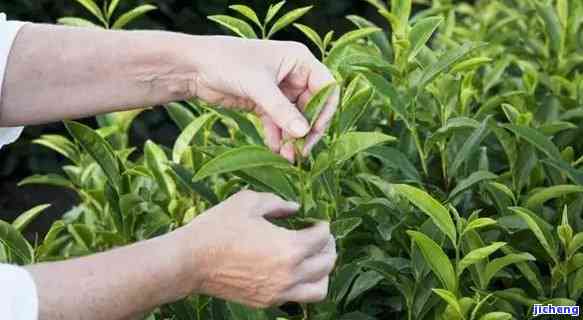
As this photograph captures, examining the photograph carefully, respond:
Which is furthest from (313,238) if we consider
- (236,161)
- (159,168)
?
(159,168)

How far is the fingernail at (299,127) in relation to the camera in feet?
6.15

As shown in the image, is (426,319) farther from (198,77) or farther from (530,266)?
(198,77)

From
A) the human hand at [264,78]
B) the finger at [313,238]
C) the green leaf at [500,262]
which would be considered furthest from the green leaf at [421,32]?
the finger at [313,238]

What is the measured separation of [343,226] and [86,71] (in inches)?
22.2

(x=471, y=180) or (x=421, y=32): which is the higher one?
(x=421, y=32)

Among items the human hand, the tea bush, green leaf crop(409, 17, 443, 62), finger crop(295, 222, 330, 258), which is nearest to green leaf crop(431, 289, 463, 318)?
the tea bush

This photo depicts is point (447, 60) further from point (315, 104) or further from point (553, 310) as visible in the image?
point (553, 310)

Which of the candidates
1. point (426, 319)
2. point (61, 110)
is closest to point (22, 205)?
point (61, 110)

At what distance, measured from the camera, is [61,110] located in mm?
2166

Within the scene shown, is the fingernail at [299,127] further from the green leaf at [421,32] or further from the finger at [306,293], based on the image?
the green leaf at [421,32]

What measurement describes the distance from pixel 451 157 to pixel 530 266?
318mm

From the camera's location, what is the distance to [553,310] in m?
1.97

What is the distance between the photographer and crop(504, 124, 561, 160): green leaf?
2162 mm

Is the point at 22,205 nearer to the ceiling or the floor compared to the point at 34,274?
nearer to the floor
